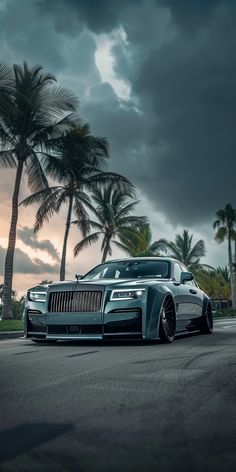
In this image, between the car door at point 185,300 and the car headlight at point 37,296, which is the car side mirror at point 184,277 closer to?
the car door at point 185,300

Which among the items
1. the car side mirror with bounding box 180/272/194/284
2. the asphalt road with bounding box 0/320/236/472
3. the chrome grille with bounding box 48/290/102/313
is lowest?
the asphalt road with bounding box 0/320/236/472

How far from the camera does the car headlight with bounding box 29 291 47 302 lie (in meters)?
9.20

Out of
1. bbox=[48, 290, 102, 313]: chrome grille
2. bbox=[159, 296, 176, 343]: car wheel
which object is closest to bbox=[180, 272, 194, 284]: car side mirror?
bbox=[159, 296, 176, 343]: car wheel

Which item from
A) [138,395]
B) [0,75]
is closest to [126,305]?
[138,395]

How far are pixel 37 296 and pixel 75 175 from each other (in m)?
22.3

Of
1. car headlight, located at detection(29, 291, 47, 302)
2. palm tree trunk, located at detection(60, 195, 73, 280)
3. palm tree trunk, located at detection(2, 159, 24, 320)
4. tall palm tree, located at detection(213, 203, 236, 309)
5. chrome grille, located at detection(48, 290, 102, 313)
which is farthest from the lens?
tall palm tree, located at detection(213, 203, 236, 309)

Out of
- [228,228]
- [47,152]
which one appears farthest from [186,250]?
[47,152]

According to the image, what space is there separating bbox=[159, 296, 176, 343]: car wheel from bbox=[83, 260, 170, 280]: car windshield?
812 mm

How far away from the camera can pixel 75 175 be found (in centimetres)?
3114

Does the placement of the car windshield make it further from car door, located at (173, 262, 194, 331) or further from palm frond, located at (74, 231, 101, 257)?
palm frond, located at (74, 231, 101, 257)

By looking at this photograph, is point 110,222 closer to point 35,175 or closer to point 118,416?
point 35,175

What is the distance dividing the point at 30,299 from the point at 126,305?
175cm

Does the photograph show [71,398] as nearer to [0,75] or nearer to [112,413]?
[112,413]

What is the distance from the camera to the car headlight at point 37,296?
9.20 metres
